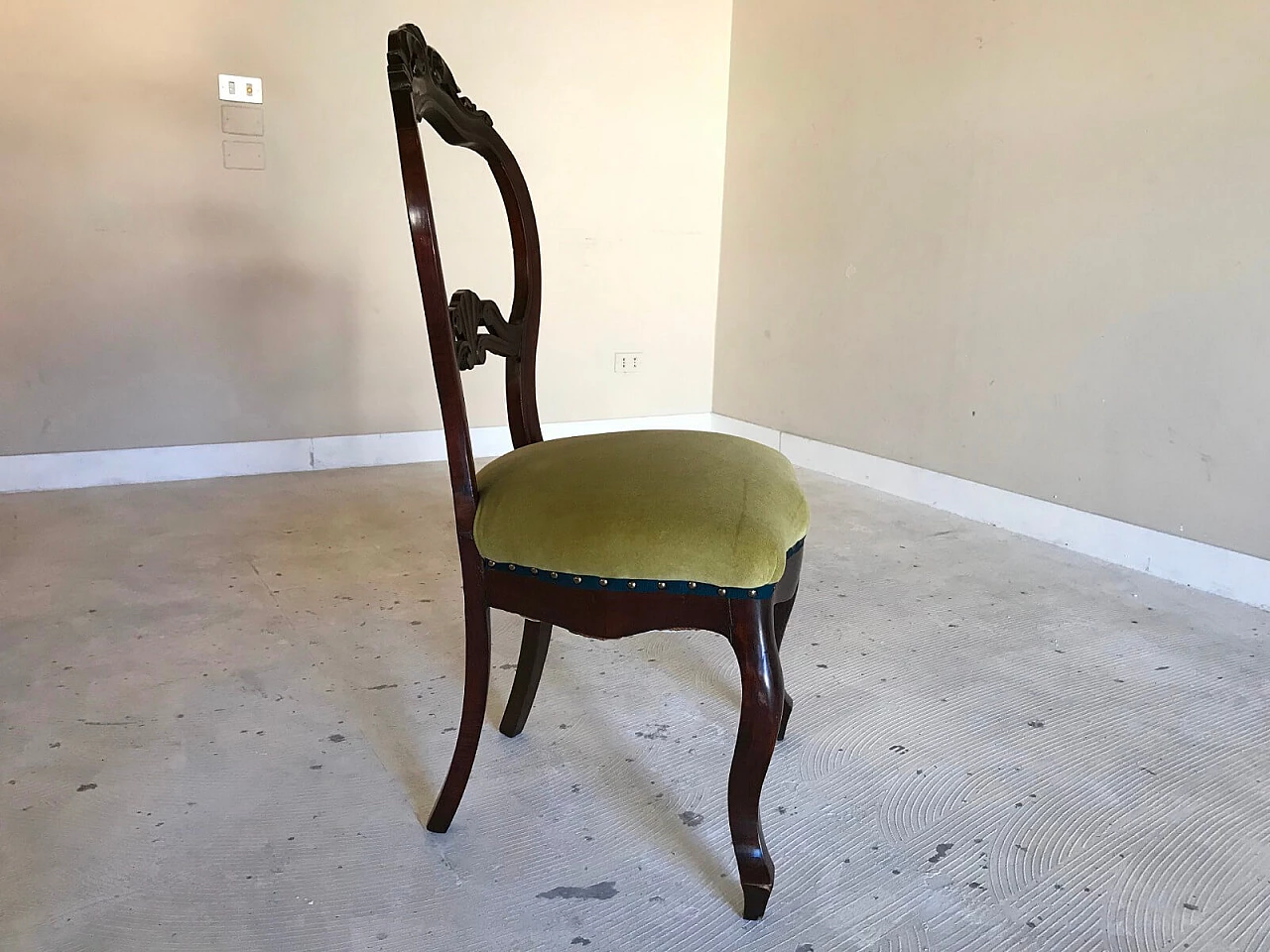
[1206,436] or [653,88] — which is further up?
[653,88]

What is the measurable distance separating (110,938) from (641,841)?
616 millimetres

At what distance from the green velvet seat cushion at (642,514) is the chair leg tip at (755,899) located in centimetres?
35

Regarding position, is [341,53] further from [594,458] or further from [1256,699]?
[1256,699]

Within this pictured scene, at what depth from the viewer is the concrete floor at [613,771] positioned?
1.04 m

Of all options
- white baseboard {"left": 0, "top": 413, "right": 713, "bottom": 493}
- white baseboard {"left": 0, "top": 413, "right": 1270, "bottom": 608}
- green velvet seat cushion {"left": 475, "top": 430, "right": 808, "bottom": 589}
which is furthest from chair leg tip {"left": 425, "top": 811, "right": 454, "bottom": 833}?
white baseboard {"left": 0, "top": 413, "right": 1270, "bottom": 608}

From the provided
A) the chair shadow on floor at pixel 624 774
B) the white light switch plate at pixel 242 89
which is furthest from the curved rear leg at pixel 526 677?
the white light switch plate at pixel 242 89

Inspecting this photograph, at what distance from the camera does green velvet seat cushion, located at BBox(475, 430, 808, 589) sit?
98 centimetres

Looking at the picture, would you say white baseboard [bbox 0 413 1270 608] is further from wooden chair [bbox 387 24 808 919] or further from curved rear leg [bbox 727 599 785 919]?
curved rear leg [bbox 727 599 785 919]

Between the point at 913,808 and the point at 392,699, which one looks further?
the point at 392,699

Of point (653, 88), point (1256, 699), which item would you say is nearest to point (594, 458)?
point (1256, 699)

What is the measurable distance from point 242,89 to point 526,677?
2453mm

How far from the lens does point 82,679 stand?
62.7 inches

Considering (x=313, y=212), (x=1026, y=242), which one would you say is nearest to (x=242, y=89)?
(x=313, y=212)

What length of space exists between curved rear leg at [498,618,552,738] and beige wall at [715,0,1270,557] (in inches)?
68.8
